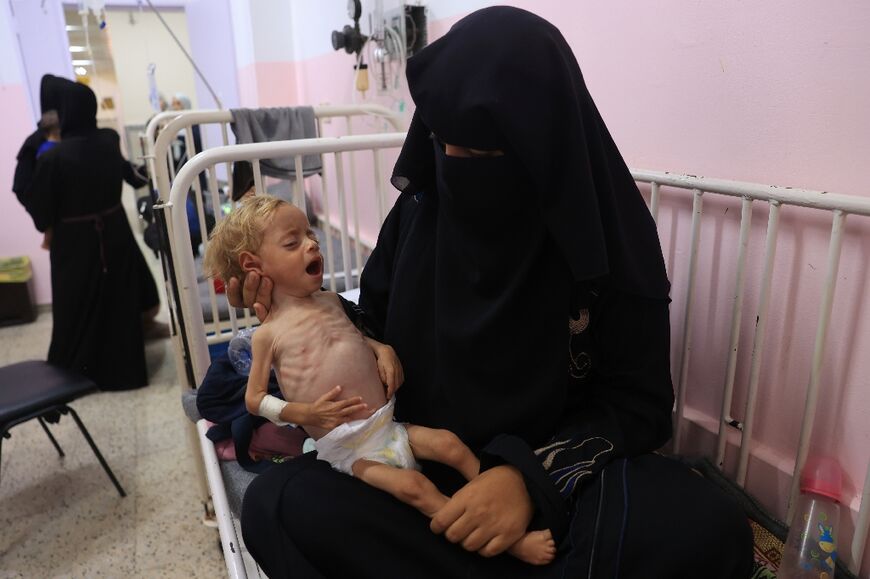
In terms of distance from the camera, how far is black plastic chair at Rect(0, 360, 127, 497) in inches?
80.7

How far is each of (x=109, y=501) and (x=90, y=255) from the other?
1.42 metres

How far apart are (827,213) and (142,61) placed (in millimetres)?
7980

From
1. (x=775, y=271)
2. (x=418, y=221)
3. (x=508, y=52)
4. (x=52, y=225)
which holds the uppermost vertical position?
(x=508, y=52)

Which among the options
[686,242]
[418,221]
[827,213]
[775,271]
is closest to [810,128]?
[827,213]

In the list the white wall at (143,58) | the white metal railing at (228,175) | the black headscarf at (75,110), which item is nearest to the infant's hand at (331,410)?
the white metal railing at (228,175)

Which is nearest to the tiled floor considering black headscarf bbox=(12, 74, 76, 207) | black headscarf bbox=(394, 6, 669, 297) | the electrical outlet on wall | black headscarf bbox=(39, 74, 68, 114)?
black headscarf bbox=(12, 74, 76, 207)

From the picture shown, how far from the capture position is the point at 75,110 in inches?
121

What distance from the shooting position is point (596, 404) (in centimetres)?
117

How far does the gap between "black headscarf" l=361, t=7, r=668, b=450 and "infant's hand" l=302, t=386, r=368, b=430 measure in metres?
0.17

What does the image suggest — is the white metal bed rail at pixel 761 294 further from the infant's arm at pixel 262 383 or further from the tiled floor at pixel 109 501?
the tiled floor at pixel 109 501

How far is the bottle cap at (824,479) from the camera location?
1179 millimetres

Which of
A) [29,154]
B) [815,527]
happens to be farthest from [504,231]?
[29,154]

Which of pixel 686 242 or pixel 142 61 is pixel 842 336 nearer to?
pixel 686 242

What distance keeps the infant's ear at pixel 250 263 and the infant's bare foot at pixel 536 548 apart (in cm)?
70
